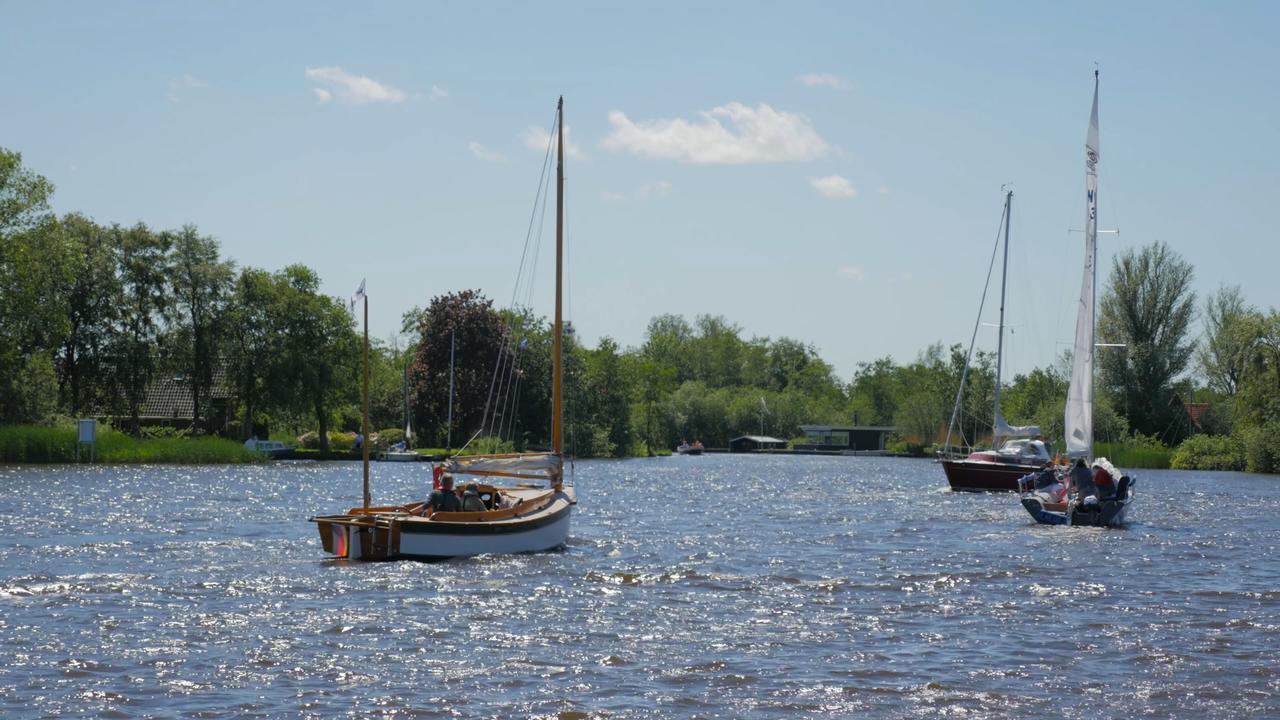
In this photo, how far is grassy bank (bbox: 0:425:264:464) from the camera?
69188 mm

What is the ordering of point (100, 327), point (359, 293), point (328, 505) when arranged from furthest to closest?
point (100, 327), point (328, 505), point (359, 293)

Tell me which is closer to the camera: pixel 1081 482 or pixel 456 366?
pixel 1081 482

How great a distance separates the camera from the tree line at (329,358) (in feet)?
246

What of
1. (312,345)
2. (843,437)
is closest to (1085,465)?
(312,345)

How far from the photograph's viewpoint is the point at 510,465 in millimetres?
32562

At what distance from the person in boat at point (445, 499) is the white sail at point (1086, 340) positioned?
934 inches

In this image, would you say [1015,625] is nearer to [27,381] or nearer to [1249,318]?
[27,381]

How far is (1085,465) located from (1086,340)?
6.14m

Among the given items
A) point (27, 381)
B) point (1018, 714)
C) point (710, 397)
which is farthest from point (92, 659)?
point (710, 397)

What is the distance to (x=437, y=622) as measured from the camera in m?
21.5

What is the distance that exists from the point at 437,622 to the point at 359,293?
9.62 metres

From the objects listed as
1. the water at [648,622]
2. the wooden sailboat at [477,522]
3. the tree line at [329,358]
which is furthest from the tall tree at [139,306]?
the wooden sailboat at [477,522]

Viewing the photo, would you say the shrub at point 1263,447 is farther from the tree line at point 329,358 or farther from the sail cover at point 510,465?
the sail cover at point 510,465

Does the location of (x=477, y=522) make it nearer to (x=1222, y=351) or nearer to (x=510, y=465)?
(x=510, y=465)
